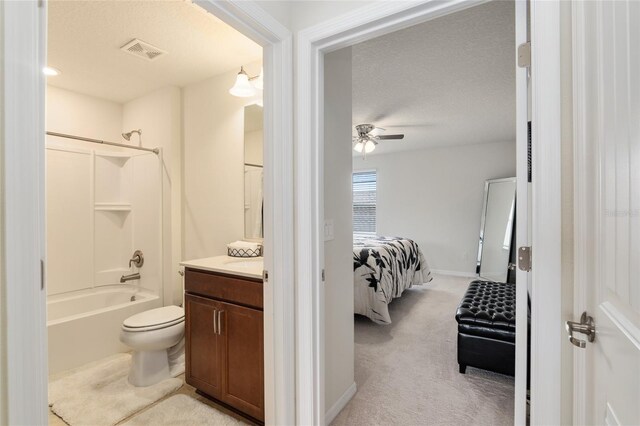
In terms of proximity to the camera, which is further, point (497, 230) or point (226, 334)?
point (497, 230)

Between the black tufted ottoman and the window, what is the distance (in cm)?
429

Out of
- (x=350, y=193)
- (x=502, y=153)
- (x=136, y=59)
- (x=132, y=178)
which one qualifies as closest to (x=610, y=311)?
(x=350, y=193)

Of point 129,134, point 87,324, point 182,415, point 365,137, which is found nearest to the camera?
point 182,415

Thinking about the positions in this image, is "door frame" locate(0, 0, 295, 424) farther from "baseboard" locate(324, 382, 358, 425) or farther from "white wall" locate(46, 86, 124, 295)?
"white wall" locate(46, 86, 124, 295)

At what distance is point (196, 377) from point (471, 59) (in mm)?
3129

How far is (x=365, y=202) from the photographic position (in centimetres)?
668

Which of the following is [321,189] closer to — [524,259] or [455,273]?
[524,259]

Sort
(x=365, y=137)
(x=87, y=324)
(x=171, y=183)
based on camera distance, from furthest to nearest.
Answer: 1. (x=365, y=137)
2. (x=171, y=183)
3. (x=87, y=324)

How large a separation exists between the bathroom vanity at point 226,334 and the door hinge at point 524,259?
1173 mm

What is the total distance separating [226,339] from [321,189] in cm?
106

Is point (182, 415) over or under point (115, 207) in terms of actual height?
under

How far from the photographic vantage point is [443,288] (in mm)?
4746

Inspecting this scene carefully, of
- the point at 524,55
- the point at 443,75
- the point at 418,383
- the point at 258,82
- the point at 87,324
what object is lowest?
the point at 418,383

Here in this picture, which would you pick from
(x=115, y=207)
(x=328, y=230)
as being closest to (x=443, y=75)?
(x=328, y=230)
